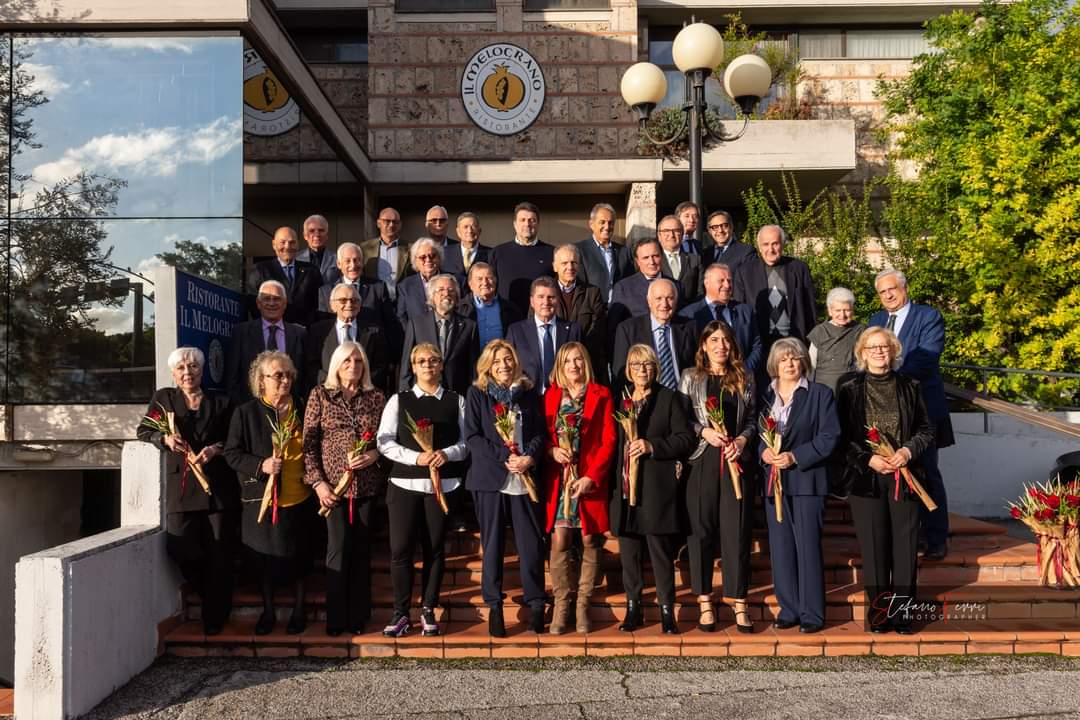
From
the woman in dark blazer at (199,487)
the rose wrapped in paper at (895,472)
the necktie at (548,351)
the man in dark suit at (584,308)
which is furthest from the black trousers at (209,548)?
the rose wrapped in paper at (895,472)

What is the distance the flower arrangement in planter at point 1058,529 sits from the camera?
5.59m

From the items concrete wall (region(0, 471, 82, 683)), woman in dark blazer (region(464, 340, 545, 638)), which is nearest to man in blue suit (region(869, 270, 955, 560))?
woman in dark blazer (region(464, 340, 545, 638))

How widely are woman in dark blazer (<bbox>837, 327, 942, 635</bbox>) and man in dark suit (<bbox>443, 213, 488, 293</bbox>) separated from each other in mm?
3467

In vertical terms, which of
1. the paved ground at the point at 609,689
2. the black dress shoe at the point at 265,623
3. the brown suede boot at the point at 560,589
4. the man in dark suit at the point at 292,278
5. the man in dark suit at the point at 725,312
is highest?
the man in dark suit at the point at 292,278

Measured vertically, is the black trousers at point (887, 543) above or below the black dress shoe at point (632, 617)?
above

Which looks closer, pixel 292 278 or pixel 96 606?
pixel 96 606

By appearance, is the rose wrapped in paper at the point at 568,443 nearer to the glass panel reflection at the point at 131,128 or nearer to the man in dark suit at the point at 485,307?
the man in dark suit at the point at 485,307

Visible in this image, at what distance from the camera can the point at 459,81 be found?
603 inches

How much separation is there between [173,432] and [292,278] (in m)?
2.27

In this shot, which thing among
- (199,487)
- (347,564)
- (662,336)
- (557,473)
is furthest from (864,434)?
(199,487)

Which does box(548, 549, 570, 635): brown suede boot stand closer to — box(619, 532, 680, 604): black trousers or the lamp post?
box(619, 532, 680, 604): black trousers

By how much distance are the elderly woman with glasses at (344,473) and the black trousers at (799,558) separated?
265 cm

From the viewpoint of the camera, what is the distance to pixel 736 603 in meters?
5.64

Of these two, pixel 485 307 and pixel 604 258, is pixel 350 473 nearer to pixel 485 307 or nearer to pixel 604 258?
pixel 485 307
